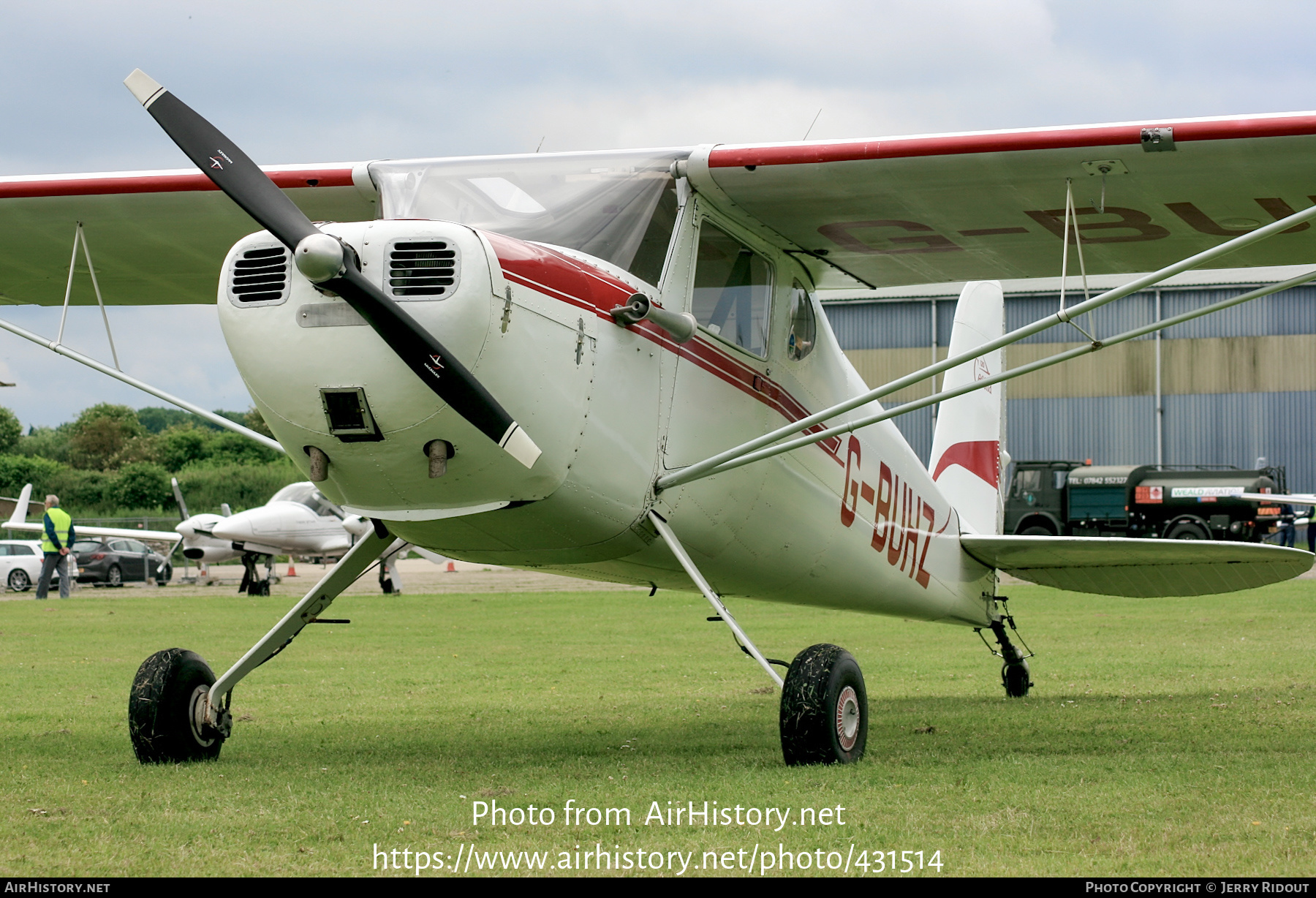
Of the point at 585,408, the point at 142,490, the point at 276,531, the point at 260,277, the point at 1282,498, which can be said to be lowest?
the point at 585,408

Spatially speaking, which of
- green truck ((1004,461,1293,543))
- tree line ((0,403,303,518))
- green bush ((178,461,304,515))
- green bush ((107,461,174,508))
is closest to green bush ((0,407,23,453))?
tree line ((0,403,303,518))

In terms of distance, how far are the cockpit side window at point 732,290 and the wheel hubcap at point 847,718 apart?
1.85 m

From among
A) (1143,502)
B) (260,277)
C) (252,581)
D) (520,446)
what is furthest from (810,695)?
(1143,502)

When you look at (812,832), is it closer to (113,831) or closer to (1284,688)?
(113,831)

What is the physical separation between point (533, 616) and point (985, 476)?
1074 centimetres

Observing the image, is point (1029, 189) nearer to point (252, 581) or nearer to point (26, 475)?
point (252, 581)

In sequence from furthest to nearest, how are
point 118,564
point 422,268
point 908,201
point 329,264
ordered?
1. point 118,564
2. point 908,201
3. point 422,268
4. point 329,264

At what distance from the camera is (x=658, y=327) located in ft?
20.4

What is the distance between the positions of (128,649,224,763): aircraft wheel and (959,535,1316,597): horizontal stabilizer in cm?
513

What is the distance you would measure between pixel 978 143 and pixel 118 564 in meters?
32.8

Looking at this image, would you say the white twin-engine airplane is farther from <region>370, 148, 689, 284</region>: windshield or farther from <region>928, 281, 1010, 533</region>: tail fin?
<region>928, 281, 1010, 533</region>: tail fin

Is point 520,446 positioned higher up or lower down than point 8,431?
lower down

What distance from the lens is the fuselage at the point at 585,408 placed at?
16.7ft
